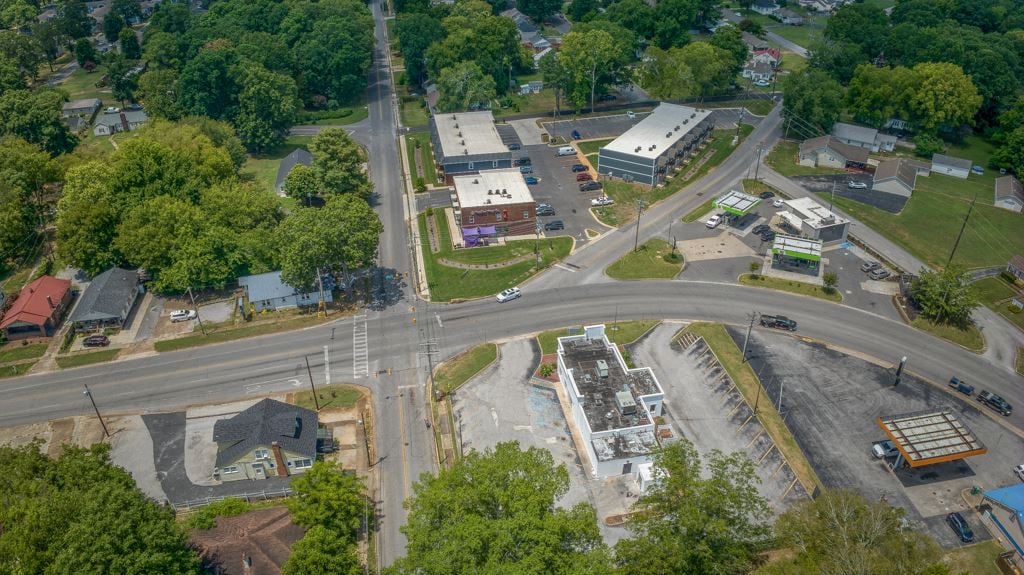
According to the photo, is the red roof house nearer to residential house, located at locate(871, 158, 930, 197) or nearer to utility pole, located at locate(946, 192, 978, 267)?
utility pole, located at locate(946, 192, 978, 267)

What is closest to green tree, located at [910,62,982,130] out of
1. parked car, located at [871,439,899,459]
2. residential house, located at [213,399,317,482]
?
parked car, located at [871,439,899,459]

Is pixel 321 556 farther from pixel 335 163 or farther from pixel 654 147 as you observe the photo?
pixel 654 147

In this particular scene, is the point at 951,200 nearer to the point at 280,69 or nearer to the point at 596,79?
the point at 596,79

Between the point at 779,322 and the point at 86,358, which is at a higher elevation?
the point at 86,358

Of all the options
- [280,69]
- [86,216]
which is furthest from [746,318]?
[280,69]

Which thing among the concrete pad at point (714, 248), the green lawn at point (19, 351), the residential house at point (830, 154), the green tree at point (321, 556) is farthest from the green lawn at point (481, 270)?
the residential house at point (830, 154)

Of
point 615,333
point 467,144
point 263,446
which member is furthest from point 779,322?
point 467,144
